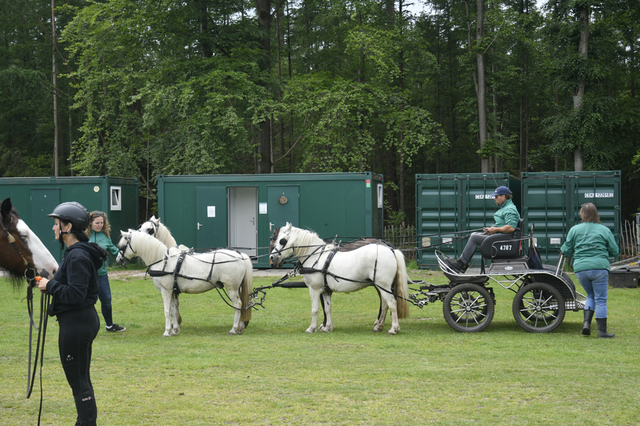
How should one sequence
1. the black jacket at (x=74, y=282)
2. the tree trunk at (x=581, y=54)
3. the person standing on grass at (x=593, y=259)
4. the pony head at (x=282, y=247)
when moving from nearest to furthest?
the black jacket at (x=74, y=282)
the person standing on grass at (x=593, y=259)
the pony head at (x=282, y=247)
the tree trunk at (x=581, y=54)

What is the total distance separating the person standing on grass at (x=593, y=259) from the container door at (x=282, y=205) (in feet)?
32.0

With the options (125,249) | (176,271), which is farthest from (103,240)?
(176,271)

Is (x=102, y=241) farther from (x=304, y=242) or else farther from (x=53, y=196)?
(x=53, y=196)

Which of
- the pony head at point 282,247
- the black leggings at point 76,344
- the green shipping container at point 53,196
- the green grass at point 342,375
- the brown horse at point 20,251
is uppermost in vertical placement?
the green shipping container at point 53,196

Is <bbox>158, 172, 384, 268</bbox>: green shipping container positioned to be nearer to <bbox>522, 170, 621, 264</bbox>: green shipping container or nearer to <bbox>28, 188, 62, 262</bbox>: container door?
<bbox>28, 188, 62, 262</bbox>: container door

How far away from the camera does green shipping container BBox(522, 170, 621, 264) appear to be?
16.6 m

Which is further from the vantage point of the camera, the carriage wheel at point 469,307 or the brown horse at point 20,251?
the carriage wheel at point 469,307

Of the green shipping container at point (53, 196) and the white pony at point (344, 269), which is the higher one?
the green shipping container at point (53, 196)

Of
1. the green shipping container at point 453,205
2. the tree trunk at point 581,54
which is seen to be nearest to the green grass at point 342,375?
the green shipping container at point 453,205

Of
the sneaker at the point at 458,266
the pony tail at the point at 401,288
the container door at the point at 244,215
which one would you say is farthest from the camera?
the container door at the point at 244,215

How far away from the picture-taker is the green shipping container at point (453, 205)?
1711cm

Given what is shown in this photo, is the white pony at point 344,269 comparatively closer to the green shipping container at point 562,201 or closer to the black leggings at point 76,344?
the black leggings at point 76,344

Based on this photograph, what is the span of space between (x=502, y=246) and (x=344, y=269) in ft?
7.57

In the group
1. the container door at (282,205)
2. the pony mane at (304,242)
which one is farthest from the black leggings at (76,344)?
the container door at (282,205)
